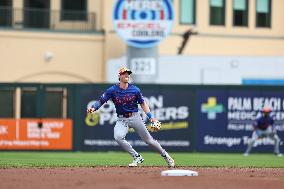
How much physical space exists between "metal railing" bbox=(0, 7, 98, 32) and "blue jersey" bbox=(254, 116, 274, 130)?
13746 mm

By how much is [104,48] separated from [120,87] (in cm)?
2396

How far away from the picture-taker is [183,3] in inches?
1704

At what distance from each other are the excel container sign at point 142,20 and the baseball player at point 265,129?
7727mm

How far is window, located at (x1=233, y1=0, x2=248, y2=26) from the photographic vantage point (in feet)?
144

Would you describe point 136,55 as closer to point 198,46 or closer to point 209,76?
point 209,76

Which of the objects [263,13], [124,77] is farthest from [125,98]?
[263,13]

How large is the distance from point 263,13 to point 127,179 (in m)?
31.0

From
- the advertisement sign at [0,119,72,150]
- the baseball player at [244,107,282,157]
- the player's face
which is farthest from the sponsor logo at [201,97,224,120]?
the player's face

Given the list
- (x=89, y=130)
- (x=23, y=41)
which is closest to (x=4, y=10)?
(x=23, y=41)

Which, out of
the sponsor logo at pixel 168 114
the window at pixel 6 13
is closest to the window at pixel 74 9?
the window at pixel 6 13

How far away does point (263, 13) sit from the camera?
44.8 m

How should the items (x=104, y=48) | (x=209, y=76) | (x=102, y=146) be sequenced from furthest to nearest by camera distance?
(x=104, y=48)
(x=209, y=76)
(x=102, y=146)

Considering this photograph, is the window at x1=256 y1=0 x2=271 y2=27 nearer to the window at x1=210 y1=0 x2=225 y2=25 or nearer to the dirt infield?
the window at x1=210 y1=0 x2=225 y2=25

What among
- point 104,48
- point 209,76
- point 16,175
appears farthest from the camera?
point 104,48
